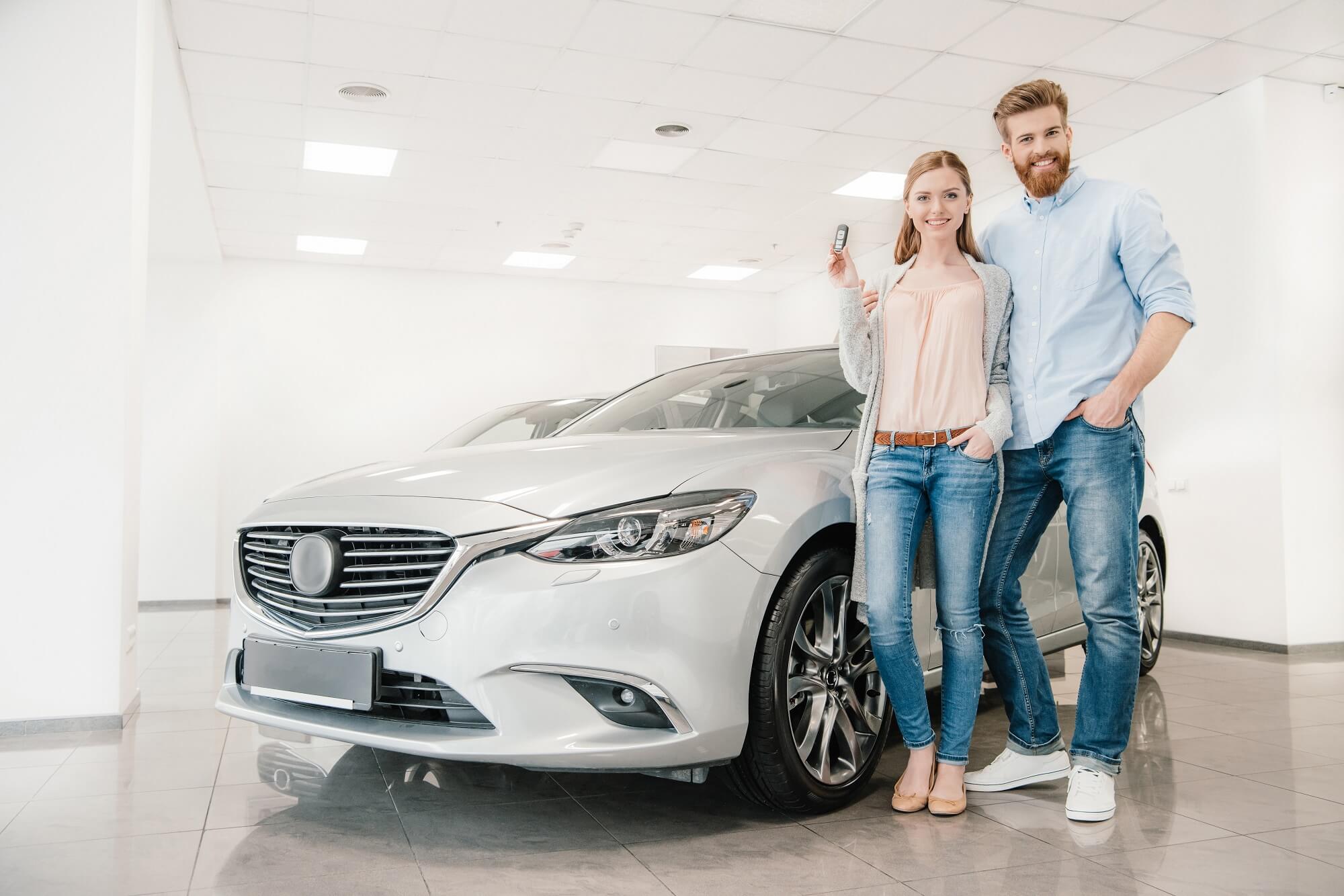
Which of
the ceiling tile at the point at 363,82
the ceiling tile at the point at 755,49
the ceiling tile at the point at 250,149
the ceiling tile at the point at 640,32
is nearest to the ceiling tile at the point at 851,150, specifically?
the ceiling tile at the point at 755,49

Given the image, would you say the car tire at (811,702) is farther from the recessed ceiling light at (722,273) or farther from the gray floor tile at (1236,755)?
the recessed ceiling light at (722,273)

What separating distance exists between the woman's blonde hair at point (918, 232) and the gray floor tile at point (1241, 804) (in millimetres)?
1365

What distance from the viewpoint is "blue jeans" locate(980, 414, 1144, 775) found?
228cm

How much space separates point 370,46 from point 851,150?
3.05 meters

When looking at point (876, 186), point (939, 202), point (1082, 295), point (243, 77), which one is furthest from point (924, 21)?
point (243, 77)

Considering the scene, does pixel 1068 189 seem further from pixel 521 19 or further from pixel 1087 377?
pixel 521 19

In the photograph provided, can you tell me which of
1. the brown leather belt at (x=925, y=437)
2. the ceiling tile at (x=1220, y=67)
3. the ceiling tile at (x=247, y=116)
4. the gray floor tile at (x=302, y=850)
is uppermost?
the ceiling tile at (x=1220, y=67)

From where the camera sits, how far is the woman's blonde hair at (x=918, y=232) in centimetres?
242

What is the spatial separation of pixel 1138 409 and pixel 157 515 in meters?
7.24

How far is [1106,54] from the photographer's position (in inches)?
201

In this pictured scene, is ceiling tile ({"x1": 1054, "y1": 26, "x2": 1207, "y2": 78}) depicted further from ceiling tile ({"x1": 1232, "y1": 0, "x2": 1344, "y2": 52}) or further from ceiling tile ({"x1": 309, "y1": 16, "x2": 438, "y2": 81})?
ceiling tile ({"x1": 309, "y1": 16, "x2": 438, "y2": 81})

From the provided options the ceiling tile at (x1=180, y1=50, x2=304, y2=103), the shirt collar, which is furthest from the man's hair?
the ceiling tile at (x1=180, y1=50, x2=304, y2=103)

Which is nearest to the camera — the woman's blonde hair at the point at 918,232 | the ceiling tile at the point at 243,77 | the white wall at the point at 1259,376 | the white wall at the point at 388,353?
the woman's blonde hair at the point at 918,232

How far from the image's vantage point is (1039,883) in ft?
6.28
